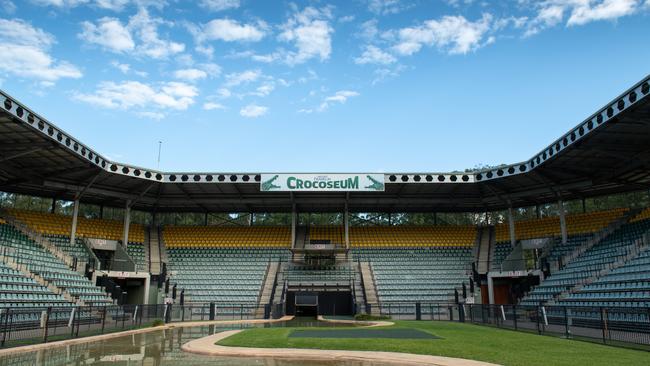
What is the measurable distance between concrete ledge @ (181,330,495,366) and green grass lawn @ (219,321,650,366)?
0.65 metres

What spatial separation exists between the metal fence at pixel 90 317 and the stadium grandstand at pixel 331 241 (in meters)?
0.20

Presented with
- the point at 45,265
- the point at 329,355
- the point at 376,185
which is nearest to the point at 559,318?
the point at 329,355

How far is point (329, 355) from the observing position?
1288 cm

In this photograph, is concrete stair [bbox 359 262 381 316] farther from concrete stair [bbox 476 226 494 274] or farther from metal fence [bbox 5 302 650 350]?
concrete stair [bbox 476 226 494 274]

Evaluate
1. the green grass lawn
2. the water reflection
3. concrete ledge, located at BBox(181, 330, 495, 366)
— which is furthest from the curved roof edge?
concrete ledge, located at BBox(181, 330, 495, 366)

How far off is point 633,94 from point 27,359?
21695mm

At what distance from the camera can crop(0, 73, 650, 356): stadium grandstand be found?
24.0m

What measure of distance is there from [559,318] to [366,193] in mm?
19836

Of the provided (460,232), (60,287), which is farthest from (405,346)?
(460,232)

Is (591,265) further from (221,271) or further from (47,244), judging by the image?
(47,244)

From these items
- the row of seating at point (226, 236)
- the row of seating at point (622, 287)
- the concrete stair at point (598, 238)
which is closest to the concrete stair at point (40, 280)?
the row of seating at point (226, 236)

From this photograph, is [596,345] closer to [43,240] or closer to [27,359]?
[27,359]

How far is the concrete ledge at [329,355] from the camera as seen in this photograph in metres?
11.6

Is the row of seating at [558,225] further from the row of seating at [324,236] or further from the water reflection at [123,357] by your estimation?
the water reflection at [123,357]
